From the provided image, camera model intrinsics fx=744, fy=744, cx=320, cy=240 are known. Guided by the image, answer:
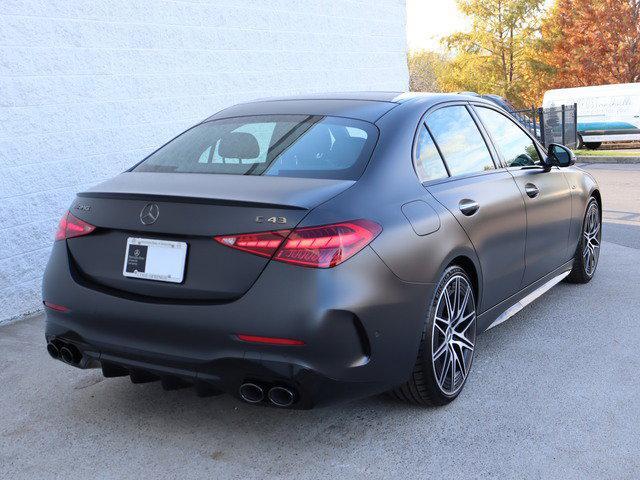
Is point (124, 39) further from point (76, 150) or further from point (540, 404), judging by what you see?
point (540, 404)

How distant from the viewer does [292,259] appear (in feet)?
9.38

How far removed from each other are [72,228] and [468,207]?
6.43 ft

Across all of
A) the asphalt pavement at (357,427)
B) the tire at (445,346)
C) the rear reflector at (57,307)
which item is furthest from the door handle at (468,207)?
the rear reflector at (57,307)

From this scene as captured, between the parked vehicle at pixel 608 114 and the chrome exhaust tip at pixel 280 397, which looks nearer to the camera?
the chrome exhaust tip at pixel 280 397

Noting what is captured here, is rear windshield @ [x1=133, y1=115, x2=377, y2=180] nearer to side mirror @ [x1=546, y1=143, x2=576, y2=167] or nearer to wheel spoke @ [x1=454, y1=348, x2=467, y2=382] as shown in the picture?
wheel spoke @ [x1=454, y1=348, x2=467, y2=382]

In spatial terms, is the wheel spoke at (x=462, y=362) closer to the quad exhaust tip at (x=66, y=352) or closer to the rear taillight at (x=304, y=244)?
the rear taillight at (x=304, y=244)

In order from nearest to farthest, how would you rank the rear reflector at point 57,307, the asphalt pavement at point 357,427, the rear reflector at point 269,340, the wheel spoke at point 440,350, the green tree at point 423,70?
the rear reflector at point 269,340 → the asphalt pavement at point 357,427 → the rear reflector at point 57,307 → the wheel spoke at point 440,350 → the green tree at point 423,70

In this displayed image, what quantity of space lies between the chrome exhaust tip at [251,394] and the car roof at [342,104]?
57.2 inches

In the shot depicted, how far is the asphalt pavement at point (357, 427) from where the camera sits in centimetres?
312

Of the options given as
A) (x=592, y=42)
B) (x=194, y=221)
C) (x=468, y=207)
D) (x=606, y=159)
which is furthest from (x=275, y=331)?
(x=592, y=42)

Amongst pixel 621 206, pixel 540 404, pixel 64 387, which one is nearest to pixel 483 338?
pixel 540 404

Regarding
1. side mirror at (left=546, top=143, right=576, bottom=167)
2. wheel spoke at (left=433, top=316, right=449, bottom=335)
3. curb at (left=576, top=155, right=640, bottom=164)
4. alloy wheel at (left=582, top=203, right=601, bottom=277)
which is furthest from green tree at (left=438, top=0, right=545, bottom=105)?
wheel spoke at (left=433, top=316, right=449, bottom=335)

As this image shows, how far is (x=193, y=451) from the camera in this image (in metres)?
3.29

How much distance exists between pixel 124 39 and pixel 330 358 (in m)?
4.78
